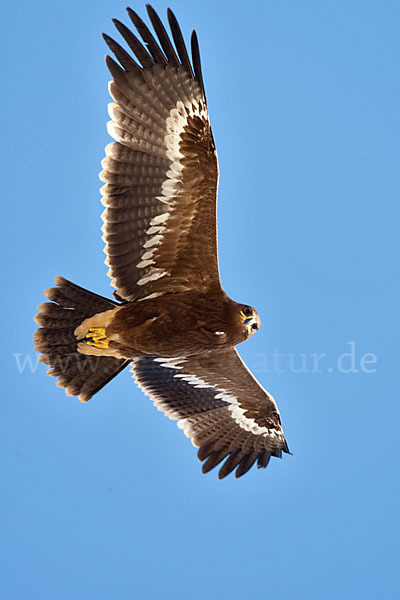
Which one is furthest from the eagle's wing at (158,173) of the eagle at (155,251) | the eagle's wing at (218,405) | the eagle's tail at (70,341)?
the eagle's wing at (218,405)

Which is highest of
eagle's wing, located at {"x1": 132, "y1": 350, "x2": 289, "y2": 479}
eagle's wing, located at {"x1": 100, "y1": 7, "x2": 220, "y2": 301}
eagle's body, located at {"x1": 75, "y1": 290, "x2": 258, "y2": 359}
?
eagle's wing, located at {"x1": 100, "y1": 7, "x2": 220, "y2": 301}

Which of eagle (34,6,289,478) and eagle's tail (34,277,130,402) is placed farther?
eagle's tail (34,277,130,402)

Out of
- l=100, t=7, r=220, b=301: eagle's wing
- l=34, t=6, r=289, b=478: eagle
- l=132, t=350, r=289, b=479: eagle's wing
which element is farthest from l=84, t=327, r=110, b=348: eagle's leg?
l=132, t=350, r=289, b=479: eagle's wing

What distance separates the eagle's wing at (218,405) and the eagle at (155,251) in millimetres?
29

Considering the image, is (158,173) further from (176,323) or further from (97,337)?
(97,337)

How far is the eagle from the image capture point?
25.0ft

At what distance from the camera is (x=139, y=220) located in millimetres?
8086

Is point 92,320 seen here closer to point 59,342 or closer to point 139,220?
point 59,342

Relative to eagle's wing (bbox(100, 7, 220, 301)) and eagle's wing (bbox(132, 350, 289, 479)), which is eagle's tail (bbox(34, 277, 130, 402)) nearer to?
eagle's wing (bbox(100, 7, 220, 301))

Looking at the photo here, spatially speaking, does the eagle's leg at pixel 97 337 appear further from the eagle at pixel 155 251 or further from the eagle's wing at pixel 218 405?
the eagle's wing at pixel 218 405

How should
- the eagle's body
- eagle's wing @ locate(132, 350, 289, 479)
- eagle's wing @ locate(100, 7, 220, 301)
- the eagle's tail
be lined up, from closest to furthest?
eagle's wing @ locate(100, 7, 220, 301)
the eagle's body
the eagle's tail
eagle's wing @ locate(132, 350, 289, 479)

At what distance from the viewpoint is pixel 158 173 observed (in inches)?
312

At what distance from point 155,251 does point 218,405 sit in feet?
6.88

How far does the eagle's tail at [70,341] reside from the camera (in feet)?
27.2
